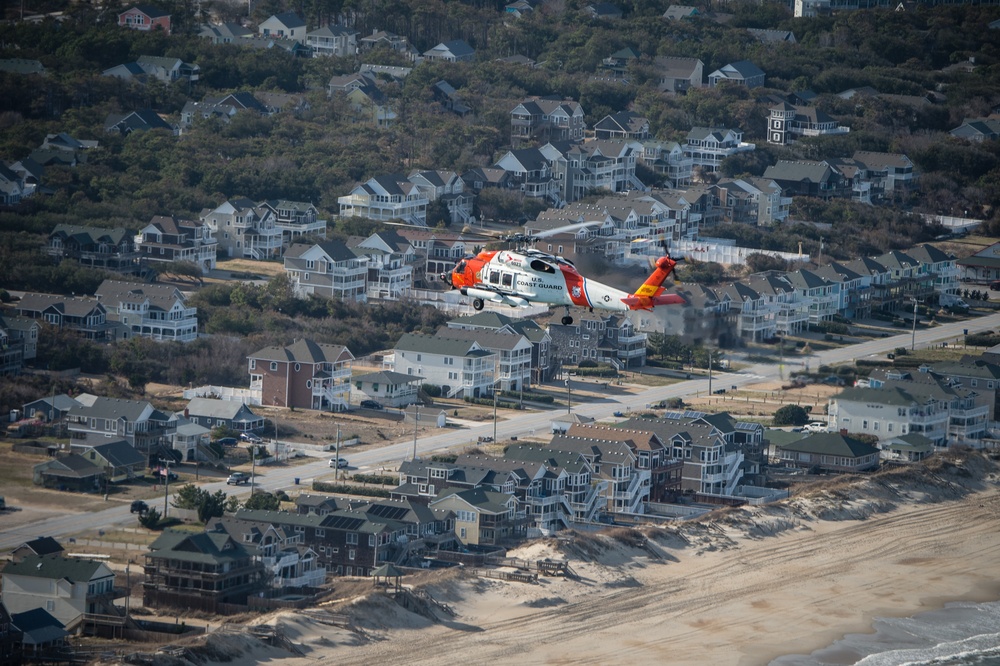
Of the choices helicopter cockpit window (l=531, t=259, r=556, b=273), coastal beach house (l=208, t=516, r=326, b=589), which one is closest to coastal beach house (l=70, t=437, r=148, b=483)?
coastal beach house (l=208, t=516, r=326, b=589)

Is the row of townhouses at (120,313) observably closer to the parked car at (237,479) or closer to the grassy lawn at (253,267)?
the grassy lawn at (253,267)

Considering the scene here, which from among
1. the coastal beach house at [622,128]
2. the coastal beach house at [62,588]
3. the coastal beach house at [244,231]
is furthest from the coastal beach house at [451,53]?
the coastal beach house at [62,588]

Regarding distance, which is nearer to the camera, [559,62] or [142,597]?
[142,597]

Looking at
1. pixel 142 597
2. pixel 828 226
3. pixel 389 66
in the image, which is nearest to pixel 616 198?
pixel 828 226

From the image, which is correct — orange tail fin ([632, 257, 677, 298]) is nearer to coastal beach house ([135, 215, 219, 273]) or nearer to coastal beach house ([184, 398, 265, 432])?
coastal beach house ([184, 398, 265, 432])

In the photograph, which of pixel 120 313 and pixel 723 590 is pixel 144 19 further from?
pixel 723 590

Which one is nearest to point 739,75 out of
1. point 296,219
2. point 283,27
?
point 283,27

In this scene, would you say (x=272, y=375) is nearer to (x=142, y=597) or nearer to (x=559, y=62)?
(x=142, y=597)
